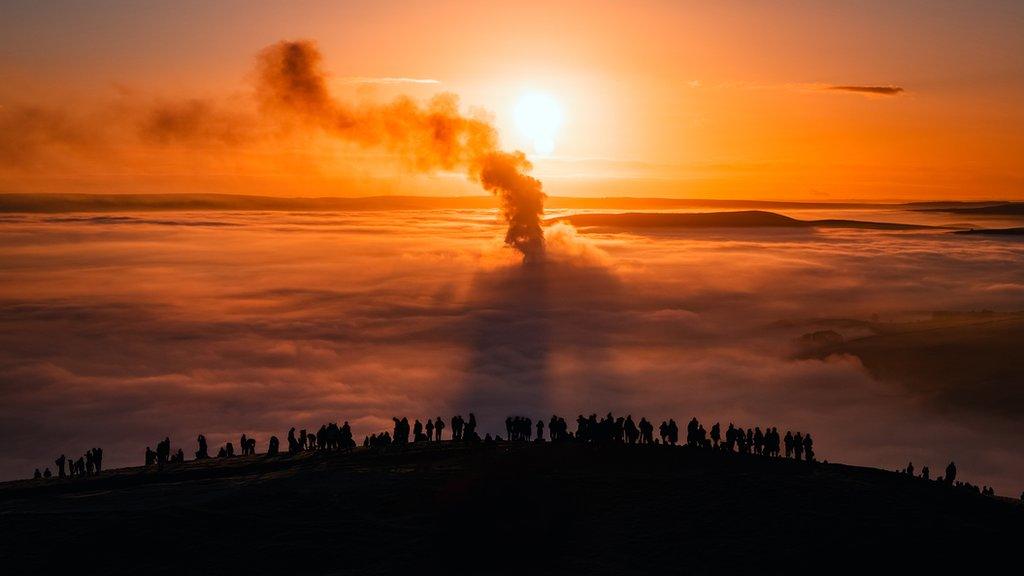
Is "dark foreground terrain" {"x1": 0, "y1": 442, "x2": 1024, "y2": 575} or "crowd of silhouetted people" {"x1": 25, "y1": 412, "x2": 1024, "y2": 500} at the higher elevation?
"crowd of silhouetted people" {"x1": 25, "y1": 412, "x2": 1024, "y2": 500}

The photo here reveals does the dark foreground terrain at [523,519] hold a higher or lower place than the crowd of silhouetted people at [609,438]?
lower

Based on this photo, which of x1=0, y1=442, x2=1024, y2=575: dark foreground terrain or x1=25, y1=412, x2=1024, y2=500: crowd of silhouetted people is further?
x1=25, y1=412, x2=1024, y2=500: crowd of silhouetted people

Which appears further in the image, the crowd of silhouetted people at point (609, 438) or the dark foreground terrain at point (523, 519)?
the crowd of silhouetted people at point (609, 438)

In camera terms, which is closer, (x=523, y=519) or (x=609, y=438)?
(x=523, y=519)

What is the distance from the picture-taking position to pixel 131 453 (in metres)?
139

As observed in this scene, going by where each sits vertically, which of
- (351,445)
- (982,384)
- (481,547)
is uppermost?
(982,384)

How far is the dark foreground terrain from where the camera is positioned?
124 feet

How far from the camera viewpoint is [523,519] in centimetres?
4250

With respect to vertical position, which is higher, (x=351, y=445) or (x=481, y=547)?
(x=351, y=445)

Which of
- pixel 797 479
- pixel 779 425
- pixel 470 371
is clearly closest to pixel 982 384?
pixel 779 425

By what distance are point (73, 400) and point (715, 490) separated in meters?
160

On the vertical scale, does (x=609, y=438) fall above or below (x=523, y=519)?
above

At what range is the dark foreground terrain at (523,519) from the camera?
37.9m

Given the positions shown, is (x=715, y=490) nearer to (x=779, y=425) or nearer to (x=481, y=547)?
(x=481, y=547)
